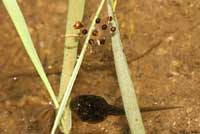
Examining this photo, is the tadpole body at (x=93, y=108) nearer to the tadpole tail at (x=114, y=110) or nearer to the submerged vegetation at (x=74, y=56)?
the tadpole tail at (x=114, y=110)

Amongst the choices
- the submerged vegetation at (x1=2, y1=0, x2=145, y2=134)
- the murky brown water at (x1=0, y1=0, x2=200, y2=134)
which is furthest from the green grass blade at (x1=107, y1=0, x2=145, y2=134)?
the murky brown water at (x1=0, y1=0, x2=200, y2=134)

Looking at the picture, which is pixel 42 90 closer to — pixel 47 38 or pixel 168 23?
pixel 47 38

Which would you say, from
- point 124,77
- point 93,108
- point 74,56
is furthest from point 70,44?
point 93,108

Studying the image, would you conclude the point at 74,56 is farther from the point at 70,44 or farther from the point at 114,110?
the point at 114,110

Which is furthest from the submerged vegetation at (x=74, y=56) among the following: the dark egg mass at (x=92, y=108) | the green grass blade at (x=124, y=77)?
the dark egg mass at (x=92, y=108)

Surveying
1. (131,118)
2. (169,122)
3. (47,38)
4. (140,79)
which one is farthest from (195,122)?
(47,38)
